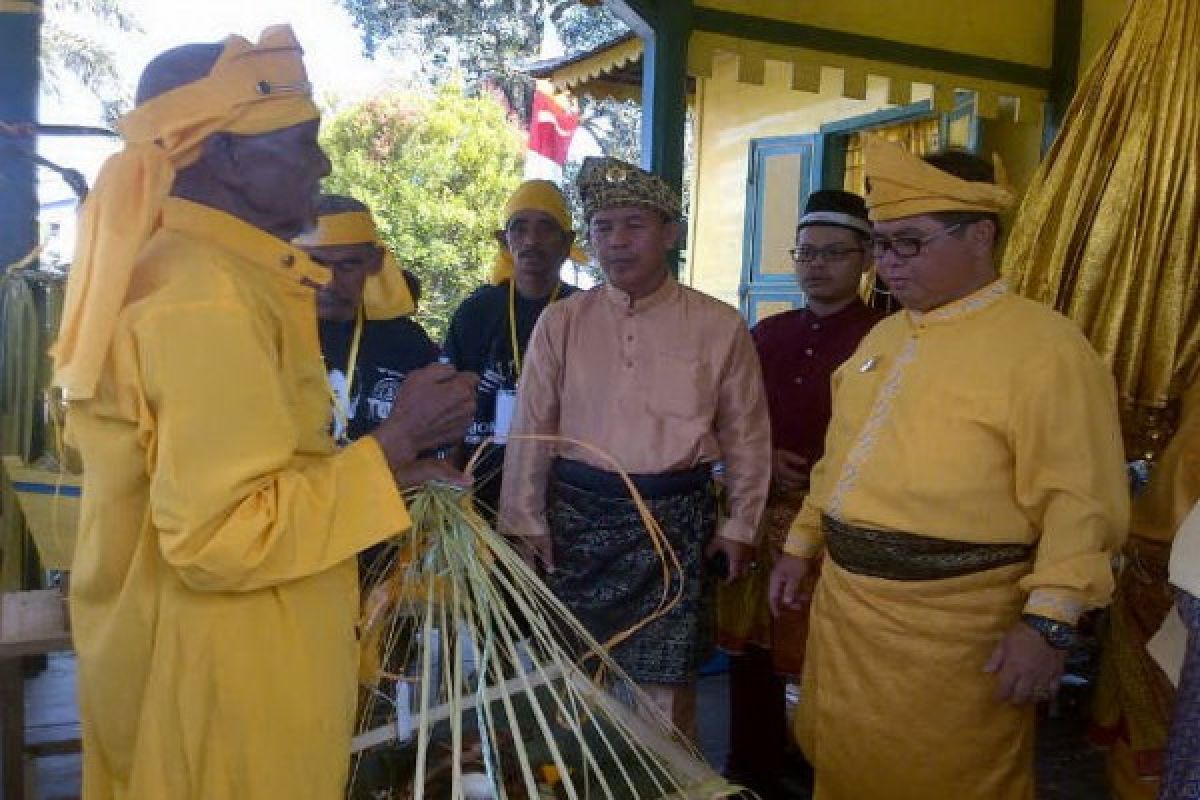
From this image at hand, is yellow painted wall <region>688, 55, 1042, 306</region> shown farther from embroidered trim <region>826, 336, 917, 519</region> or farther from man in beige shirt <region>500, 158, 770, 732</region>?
embroidered trim <region>826, 336, 917, 519</region>

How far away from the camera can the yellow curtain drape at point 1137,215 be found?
2785mm

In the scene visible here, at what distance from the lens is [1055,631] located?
6.66 ft

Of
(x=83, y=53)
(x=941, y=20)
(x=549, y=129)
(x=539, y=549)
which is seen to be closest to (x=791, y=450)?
(x=539, y=549)

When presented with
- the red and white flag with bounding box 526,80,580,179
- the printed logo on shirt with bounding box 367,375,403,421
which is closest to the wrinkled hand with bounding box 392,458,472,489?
the printed logo on shirt with bounding box 367,375,403,421

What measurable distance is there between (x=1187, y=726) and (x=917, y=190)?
1.17 metres

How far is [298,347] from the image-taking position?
163cm

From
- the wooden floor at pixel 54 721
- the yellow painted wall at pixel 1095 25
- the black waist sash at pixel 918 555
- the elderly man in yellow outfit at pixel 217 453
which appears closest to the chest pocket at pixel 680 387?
the black waist sash at pixel 918 555

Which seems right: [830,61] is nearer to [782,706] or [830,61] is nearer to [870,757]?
[782,706]

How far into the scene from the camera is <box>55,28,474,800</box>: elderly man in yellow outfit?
56.4 inches

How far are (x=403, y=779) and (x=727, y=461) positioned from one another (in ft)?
4.52

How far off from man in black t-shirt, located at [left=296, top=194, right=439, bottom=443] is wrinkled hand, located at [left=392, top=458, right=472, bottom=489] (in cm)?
125

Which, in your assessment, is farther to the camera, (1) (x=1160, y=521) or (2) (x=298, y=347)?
(1) (x=1160, y=521)

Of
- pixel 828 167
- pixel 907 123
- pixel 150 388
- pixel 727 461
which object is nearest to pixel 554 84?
pixel 828 167

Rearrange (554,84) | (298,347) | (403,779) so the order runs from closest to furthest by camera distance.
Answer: (298,347) → (403,779) → (554,84)
